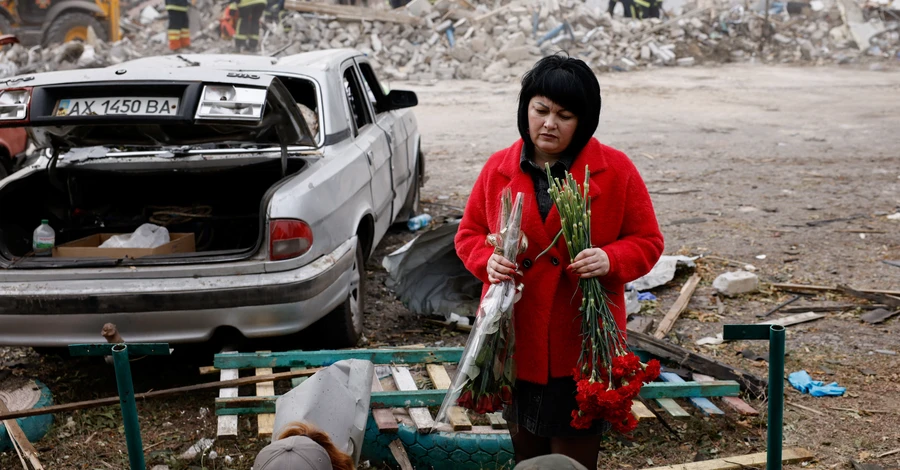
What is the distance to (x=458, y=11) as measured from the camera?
23.9 meters

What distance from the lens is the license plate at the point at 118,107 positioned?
391cm

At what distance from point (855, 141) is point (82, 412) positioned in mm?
10761

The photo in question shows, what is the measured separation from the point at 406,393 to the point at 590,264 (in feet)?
5.57

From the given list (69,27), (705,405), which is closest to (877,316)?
(705,405)

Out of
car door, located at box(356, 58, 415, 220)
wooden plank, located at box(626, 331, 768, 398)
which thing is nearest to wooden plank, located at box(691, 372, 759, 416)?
wooden plank, located at box(626, 331, 768, 398)

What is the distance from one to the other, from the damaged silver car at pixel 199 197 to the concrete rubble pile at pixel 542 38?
15014 mm

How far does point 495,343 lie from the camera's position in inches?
94.8

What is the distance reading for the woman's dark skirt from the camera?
8.05ft

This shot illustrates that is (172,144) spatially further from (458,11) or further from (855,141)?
(458,11)

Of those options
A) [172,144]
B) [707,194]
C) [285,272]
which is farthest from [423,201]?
[285,272]

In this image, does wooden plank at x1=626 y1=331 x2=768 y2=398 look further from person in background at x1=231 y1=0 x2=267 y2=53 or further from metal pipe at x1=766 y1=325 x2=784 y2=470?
person in background at x1=231 y1=0 x2=267 y2=53

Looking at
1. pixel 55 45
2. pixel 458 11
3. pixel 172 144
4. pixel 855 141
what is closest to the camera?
pixel 172 144

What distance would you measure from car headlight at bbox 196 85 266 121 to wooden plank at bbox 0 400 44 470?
1.67 meters

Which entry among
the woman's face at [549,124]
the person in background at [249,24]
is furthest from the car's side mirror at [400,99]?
the person in background at [249,24]
